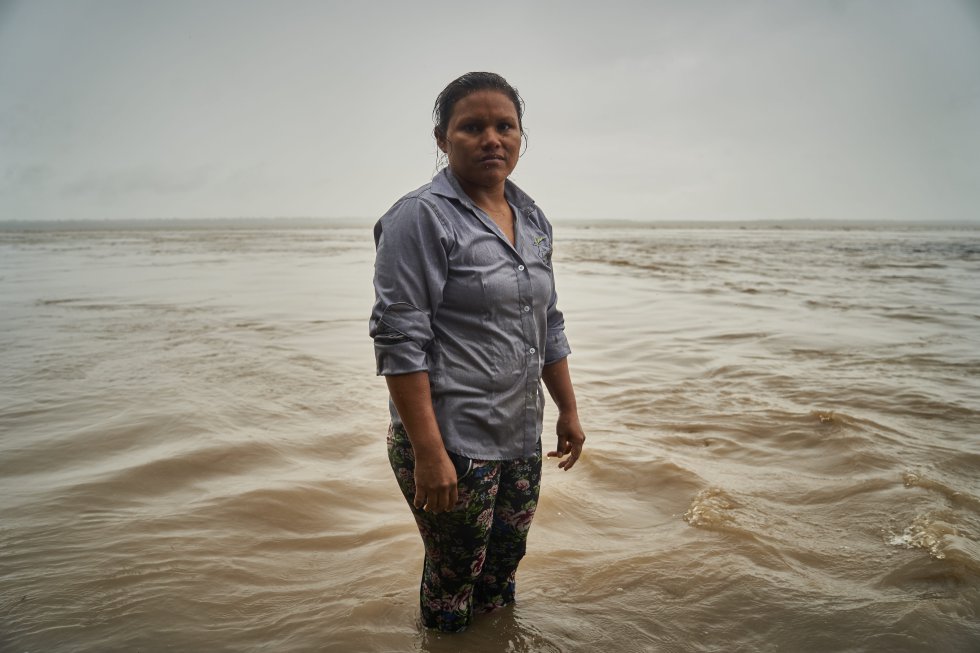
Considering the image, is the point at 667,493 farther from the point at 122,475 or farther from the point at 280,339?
the point at 280,339

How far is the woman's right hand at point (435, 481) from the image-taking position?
1.79m

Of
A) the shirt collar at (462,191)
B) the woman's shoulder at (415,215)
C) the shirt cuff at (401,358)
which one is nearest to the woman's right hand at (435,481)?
the shirt cuff at (401,358)

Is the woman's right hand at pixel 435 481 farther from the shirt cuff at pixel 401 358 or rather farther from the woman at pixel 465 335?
the shirt cuff at pixel 401 358

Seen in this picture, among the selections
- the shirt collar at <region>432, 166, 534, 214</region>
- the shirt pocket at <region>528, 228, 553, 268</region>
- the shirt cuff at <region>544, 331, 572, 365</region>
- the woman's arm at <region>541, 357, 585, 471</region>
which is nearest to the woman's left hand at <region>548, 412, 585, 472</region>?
the woman's arm at <region>541, 357, 585, 471</region>

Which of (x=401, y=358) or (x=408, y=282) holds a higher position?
(x=408, y=282)

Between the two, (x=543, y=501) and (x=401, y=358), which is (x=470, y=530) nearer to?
(x=401, y=358)

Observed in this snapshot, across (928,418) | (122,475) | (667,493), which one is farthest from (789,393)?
(122,475)

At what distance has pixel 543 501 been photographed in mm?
3729

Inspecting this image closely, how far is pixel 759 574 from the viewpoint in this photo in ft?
9.38

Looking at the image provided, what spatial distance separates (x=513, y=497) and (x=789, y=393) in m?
4.44

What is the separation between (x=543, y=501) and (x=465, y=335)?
6.92 feet

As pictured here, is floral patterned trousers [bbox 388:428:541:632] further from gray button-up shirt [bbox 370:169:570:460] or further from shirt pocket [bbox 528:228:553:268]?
shirt pocket [bbox 528:228:553:268]

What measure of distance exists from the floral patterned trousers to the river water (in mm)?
169

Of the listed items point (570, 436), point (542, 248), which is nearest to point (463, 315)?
point (542, 248)
